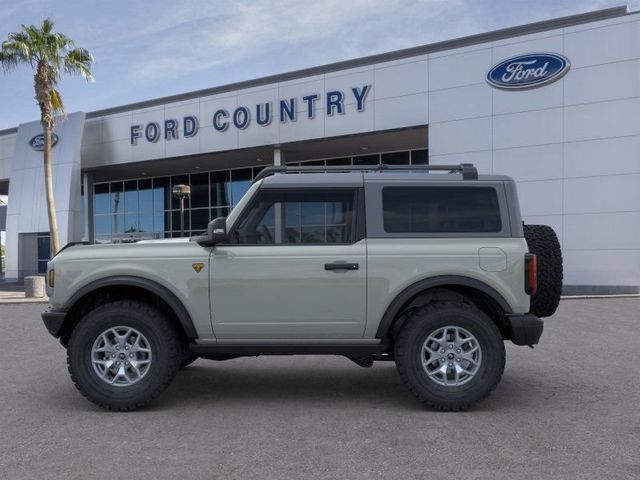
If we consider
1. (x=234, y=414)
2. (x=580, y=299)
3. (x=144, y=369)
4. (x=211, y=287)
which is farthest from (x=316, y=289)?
(x=580, y=299)

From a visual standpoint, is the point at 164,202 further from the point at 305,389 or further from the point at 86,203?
the point at 305,389

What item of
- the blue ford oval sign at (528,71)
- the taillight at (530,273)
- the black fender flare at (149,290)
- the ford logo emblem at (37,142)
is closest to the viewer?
the taillight at (530,273)

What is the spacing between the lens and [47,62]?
69.4ft

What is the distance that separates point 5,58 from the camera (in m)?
20.5

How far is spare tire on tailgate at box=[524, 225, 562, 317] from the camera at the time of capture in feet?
16.7

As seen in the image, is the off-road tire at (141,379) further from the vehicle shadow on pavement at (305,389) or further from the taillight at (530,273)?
the taillight at (530,273)

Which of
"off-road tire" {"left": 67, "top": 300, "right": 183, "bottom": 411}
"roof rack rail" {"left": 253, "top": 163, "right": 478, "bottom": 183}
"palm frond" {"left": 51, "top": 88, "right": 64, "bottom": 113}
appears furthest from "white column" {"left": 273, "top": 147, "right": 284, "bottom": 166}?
"off-road tire" {"left": 67, "top": 300, "right": 183, "bottom": 411}

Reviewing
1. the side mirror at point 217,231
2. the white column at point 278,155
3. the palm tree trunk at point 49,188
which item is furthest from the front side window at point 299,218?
the palm tree trunk at point 49,188

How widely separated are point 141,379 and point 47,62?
20.2 meters

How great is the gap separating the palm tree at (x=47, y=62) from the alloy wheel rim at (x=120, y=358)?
18030mm

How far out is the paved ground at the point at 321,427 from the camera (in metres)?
3.54

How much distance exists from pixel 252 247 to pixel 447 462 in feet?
7.65

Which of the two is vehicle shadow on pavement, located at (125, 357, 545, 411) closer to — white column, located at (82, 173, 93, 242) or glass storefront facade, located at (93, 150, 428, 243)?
glass storefront facade, located at (93, 150, 428, 243)

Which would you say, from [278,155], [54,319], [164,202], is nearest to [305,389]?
[54,319]
